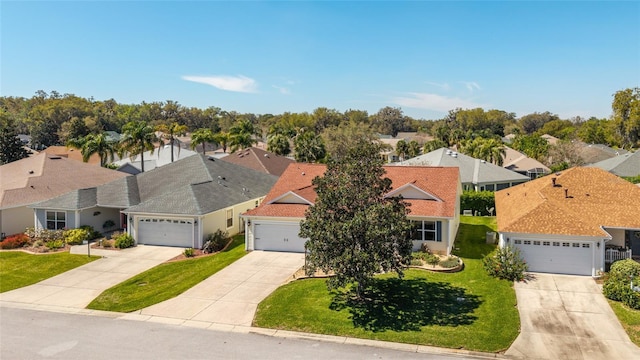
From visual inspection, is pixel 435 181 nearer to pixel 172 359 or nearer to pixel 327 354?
pixel 327 354

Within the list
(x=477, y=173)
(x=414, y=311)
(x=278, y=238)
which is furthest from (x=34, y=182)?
(x=477, y=173)

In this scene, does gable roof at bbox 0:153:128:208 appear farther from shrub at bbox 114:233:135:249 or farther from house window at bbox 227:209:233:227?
house window at bbox 227:209:233:227

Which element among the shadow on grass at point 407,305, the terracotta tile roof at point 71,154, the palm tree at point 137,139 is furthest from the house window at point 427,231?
the terracotta tile roof at point 71,154

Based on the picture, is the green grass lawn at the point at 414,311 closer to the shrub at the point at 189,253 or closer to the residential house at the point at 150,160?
the shrub at the point at 189,253

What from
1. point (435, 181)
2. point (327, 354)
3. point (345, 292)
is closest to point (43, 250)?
point (345, 292)

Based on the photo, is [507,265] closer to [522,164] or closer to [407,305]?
[407,305]

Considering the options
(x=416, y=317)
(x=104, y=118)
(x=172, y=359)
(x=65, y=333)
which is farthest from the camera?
(x=104, y=118)
